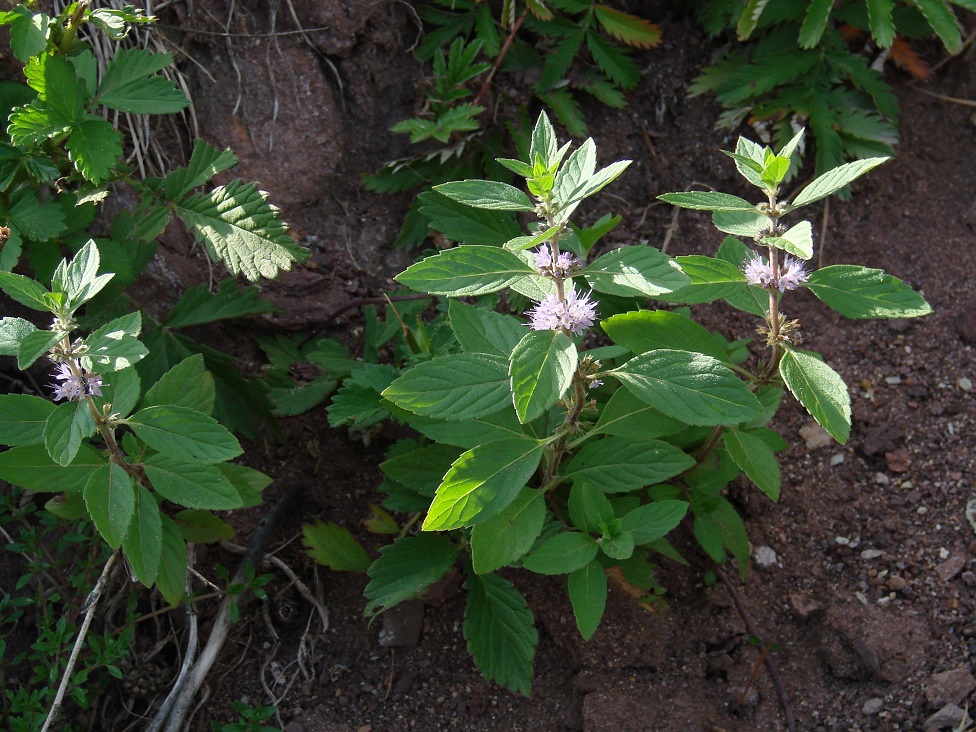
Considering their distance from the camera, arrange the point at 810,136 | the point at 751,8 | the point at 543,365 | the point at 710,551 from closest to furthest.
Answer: the point at 543,365 → the point at 710,551 → the point at 751,8 → the point at 810,136

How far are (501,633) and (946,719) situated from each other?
1035 mm

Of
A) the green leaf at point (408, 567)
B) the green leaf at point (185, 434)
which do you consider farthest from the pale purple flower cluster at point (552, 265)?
the green leaf at point (408, 567)

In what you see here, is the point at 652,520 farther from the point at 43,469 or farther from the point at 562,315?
the point at 43,469

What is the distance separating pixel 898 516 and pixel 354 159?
1.99 metres

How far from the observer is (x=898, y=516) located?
7.36 ft

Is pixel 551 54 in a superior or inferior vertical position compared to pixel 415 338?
superior

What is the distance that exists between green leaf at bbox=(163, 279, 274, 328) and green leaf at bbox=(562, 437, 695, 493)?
1022mm

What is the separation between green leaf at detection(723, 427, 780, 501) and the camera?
175 centimetres

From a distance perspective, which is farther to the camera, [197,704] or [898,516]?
[898,516]

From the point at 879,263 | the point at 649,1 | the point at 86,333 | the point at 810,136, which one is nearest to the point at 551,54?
the point at 649,1

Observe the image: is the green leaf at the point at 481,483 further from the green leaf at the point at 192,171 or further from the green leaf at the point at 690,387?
the green leaf at the point at 192,171

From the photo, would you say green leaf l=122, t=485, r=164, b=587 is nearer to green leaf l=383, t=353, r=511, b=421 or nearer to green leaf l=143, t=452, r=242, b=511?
green leaf l=143, t=452, r=242, b=511

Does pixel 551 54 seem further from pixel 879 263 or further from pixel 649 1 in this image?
pixel 879 263

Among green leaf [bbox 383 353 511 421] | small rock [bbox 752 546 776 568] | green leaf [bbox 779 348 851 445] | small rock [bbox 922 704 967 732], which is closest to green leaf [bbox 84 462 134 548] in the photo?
green leaf [bbox 383 353 511 421]
